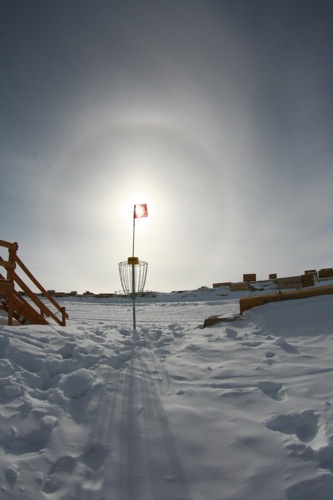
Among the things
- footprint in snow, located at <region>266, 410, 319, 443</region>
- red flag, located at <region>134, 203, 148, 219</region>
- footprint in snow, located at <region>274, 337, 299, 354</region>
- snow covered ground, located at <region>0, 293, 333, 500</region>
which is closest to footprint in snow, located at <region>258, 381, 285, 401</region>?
snow covered ground, located at <region>0, 293, 333, 500</region>

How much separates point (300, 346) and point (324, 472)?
8.39ft

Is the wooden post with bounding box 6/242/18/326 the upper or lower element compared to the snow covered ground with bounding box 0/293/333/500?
upper

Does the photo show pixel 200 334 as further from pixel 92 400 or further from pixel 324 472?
pixel 324 472

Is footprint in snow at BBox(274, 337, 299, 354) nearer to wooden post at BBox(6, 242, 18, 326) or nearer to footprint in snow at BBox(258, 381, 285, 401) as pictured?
footprint in snow at BBox(258, 381, 285, 401)

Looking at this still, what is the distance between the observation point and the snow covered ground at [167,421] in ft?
5.66

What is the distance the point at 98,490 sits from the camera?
1.72 meters

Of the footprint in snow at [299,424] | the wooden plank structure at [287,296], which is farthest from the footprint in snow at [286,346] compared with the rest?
the wooden plank structure at [287,296]

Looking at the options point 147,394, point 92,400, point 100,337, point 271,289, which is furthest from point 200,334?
point 271,289

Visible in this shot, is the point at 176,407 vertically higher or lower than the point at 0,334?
lower

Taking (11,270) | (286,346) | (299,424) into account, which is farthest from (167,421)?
(11,270)

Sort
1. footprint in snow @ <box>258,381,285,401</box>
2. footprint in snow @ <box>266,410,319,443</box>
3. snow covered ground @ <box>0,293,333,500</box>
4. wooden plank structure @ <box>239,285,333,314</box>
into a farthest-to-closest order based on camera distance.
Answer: wooden plank structure @ <box>239,285,333,314</box> < footprint in snow @ <box>258,381,285,401</box> < footprint in snow @ <box>266,410,319,443</box> < snow covered ground @ <box>0,293,333,500</box>

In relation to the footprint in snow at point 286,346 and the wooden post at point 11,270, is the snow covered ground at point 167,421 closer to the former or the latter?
the footprint in snow at point 286,346

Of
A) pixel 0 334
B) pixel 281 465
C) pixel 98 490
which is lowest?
pixel 98 490

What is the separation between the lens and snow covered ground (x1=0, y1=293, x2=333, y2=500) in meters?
1.73
